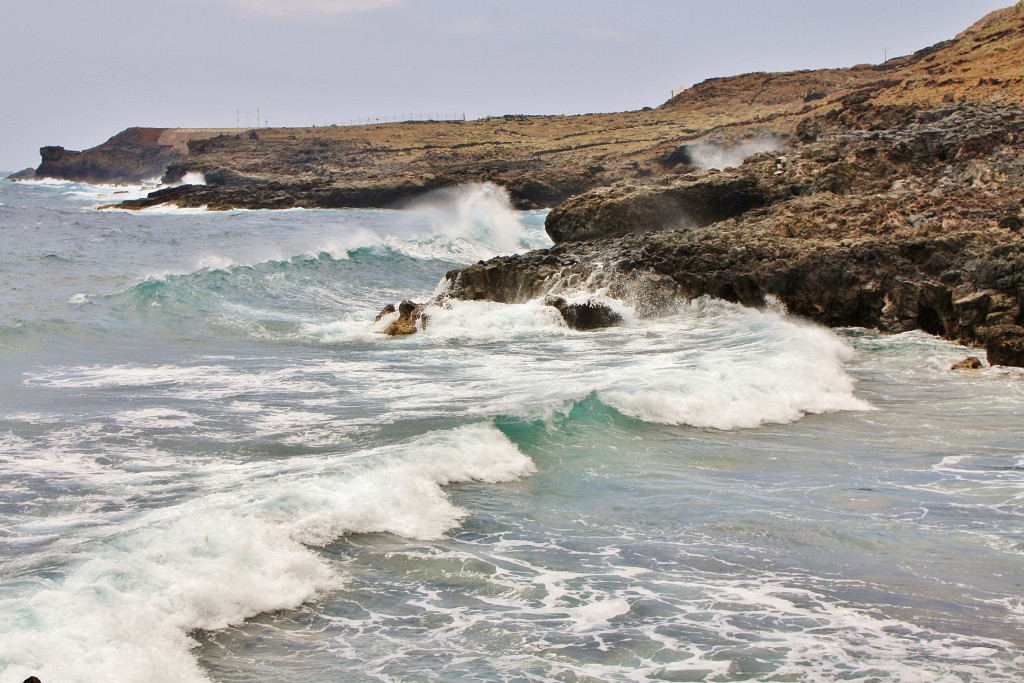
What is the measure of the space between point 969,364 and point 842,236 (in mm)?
5162

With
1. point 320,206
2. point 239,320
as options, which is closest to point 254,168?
point 320,206

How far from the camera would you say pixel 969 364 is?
502 inches

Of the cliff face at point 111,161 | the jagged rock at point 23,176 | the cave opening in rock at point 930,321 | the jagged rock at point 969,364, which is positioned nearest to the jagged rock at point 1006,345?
the jagged rock at point 969,364

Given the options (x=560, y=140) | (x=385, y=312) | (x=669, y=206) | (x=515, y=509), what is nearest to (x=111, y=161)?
(x=560, y=140)

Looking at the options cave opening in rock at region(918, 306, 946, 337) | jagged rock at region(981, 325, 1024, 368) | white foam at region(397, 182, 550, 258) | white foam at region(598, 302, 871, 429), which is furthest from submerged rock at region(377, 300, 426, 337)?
white foam at region(397, 182, 550, 258)

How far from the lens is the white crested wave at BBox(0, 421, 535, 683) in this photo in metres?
5.22

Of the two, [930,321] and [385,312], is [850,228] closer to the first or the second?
[930,321]

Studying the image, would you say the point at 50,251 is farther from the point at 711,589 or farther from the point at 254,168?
the point at 254,168

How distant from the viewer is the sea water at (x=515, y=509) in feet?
18.0

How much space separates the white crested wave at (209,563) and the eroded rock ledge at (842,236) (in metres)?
8.52

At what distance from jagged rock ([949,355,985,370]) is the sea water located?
0.23 meters

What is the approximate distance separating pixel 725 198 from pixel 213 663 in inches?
726

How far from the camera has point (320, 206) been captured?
2379 inches

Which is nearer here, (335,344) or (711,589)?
(711,589)
